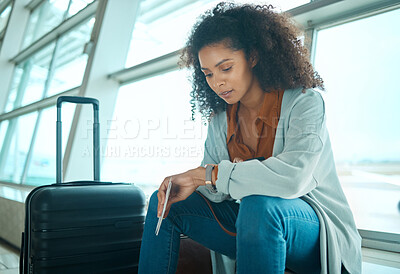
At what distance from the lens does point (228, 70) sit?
3.69ft

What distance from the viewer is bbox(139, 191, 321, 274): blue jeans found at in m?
0.79

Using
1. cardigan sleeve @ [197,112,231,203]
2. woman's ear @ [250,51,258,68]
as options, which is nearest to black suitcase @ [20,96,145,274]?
cardigan sleeve @ [197,112,231,203]

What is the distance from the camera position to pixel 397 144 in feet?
4.69

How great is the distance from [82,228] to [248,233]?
0.80 m

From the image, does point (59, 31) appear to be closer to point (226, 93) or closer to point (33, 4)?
point (33, 4)

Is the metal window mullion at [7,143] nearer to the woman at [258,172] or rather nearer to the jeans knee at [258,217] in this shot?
the woman at [258,172]

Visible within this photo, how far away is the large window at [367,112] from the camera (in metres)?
1.46

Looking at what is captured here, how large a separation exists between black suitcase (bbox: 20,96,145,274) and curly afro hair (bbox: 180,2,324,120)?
2.24 ft

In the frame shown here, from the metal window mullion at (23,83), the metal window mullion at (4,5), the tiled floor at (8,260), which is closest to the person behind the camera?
the tiled floor at (8,260)

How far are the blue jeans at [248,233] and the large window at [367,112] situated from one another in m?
0.68

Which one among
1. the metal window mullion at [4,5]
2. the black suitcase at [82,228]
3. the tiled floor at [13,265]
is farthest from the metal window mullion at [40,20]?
the black suitcase at [82,228]

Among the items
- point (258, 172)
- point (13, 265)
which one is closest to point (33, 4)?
point (13, 265)

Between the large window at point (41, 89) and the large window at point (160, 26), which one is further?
the large window at point (41, 89)

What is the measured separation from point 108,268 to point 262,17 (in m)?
1.08
